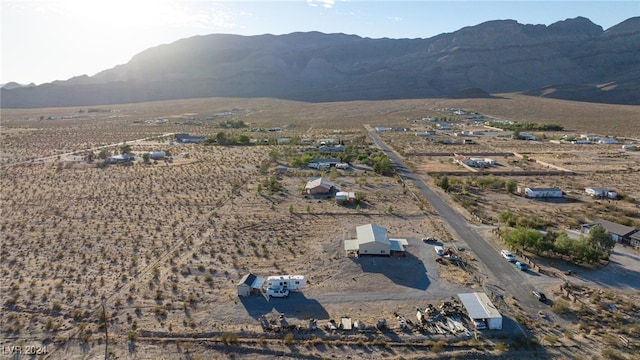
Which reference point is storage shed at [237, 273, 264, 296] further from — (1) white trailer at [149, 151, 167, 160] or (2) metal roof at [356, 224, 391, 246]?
(1) white trailer at [149, 151, 167, 160]

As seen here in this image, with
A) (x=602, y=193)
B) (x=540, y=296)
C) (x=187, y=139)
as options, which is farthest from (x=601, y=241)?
(x=187, y=139)

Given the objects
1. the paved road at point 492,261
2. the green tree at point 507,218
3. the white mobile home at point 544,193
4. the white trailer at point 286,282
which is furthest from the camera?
the white mobile home at point 544,193

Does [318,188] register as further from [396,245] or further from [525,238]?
[525,238]

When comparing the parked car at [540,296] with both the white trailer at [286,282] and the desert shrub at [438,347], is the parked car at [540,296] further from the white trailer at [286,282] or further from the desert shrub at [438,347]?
the white trailer at [286,282]

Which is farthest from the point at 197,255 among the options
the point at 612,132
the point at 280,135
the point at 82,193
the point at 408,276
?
the point at 612,132

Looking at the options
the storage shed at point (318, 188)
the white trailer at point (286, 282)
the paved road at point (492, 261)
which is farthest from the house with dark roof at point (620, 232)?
the storage shed at point (318, 188)

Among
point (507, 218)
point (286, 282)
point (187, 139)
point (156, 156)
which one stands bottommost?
point (286, 282)
